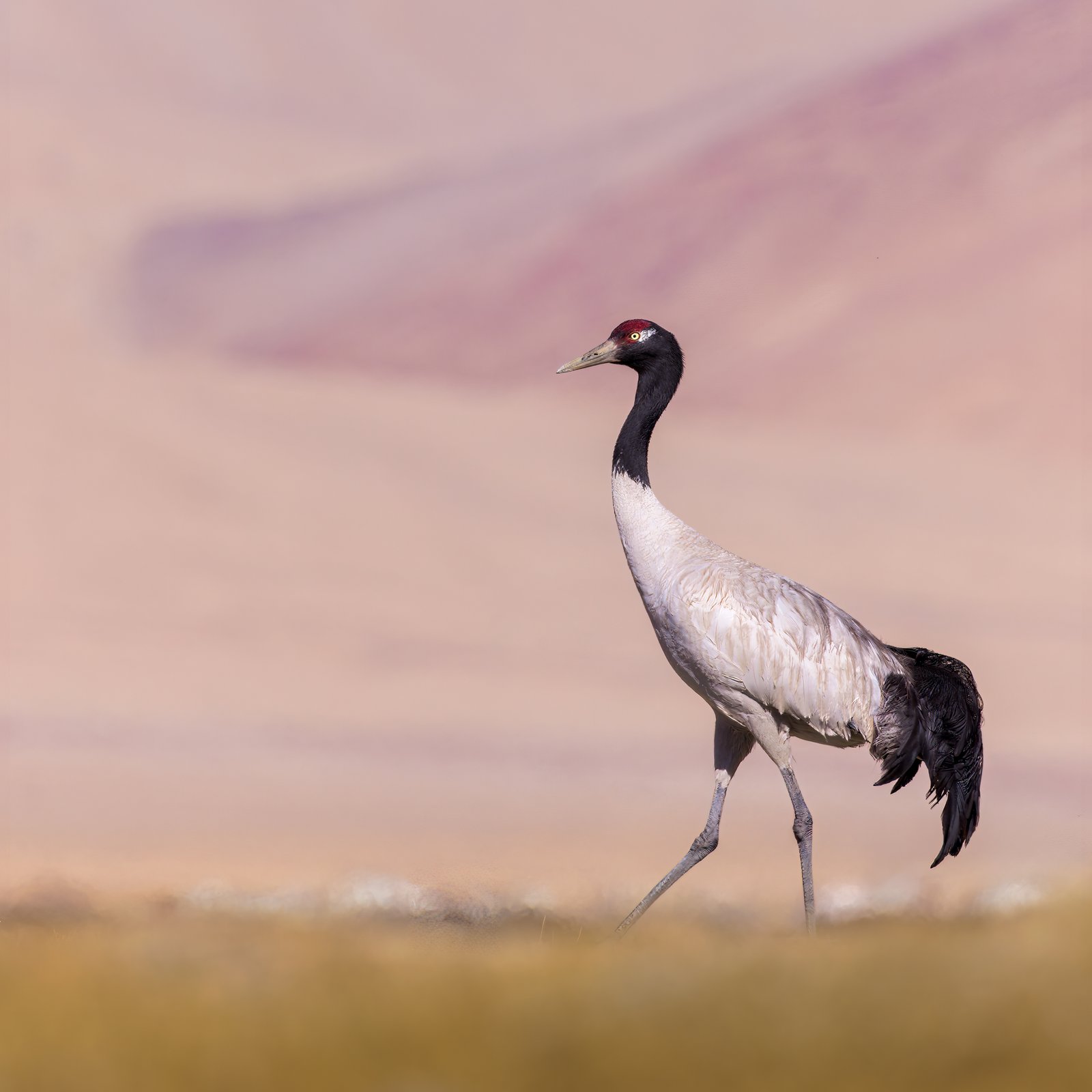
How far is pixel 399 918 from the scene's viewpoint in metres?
9.68

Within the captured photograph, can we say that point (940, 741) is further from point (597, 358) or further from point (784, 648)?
point (597, 358)

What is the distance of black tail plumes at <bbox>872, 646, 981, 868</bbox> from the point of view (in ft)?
30.9

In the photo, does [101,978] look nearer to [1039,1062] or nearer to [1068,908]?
[1039,1062]

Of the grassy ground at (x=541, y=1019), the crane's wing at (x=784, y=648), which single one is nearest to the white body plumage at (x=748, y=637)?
the crane's wing at (x=784, y=648)

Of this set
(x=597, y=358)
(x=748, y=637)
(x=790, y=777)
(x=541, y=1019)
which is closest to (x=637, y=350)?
(x=597, y=358)

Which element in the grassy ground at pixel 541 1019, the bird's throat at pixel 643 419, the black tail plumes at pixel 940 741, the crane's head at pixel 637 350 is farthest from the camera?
the crane's head at pixel 637 350

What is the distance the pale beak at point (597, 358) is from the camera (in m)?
10.3

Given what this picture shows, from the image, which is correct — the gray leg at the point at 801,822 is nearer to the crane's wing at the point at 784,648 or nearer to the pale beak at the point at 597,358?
the crane's wing at the point at 784,648

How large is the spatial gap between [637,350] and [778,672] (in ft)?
8.61

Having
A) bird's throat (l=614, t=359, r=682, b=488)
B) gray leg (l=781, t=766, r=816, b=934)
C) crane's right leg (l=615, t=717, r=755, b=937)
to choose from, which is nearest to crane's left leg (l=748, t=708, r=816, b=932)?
gray leg (l=781, t=766, r=816, b=934)

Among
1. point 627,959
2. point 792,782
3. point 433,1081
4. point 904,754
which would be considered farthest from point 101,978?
point 904,754

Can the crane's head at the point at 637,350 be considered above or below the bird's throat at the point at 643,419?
above

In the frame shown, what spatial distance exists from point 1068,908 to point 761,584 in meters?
3.08

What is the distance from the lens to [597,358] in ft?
33.8
